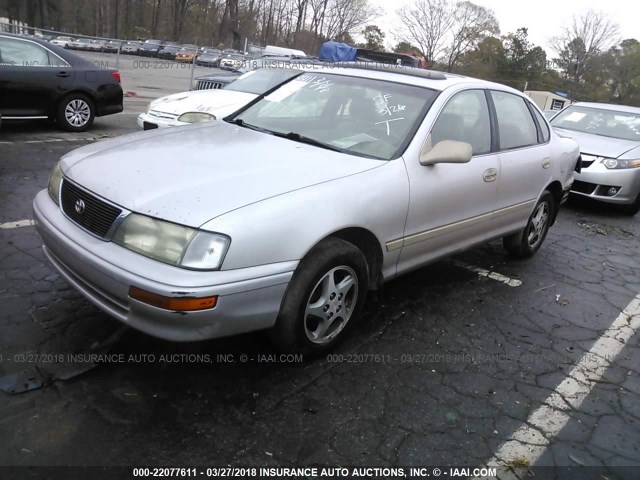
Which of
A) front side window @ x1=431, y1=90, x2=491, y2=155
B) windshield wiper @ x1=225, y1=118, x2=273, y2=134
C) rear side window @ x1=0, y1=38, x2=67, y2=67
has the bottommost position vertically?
rear side window @ x1=0, y1=38, x2=67, y2=67

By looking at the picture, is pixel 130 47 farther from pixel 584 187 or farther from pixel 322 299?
pixel 322 299

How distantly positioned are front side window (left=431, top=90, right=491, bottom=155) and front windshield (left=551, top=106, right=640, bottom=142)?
17.8ft

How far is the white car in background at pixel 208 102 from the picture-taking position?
7.38 metres

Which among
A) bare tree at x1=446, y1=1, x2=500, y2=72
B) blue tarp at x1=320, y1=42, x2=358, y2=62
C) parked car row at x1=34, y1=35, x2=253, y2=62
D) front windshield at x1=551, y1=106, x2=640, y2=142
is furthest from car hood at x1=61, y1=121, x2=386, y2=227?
bare tree at x1=446, y1=1, x2=500, y2=72

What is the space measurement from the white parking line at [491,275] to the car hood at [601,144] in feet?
11.9

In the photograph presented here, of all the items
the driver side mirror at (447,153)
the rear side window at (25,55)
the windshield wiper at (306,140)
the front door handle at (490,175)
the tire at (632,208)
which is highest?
the driver side mirror at (447,153)

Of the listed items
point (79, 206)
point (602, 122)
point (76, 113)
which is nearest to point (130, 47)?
point (76, 113)

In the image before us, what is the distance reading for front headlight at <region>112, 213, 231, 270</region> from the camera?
2334 mm

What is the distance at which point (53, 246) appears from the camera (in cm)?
281

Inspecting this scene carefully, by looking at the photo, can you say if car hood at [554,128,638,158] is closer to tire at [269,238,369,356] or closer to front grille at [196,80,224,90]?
tire at [269,238,369,356]

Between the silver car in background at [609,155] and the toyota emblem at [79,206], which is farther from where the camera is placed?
the silver car in background at [609,155]

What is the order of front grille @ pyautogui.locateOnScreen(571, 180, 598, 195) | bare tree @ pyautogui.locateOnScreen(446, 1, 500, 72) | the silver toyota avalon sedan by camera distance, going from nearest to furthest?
the silver toyota avalon sedan < front grille @ pyautogui.locateOnScreen(571, 180, 598, 195) < bare tree @ pyautogui.locateOnScreen(446, 1, 500, 72)

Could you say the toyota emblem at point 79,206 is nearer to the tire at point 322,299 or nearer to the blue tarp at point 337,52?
the tire at point 322,299

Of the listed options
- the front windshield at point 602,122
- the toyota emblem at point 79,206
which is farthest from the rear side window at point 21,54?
the front windshield at point 602,122
